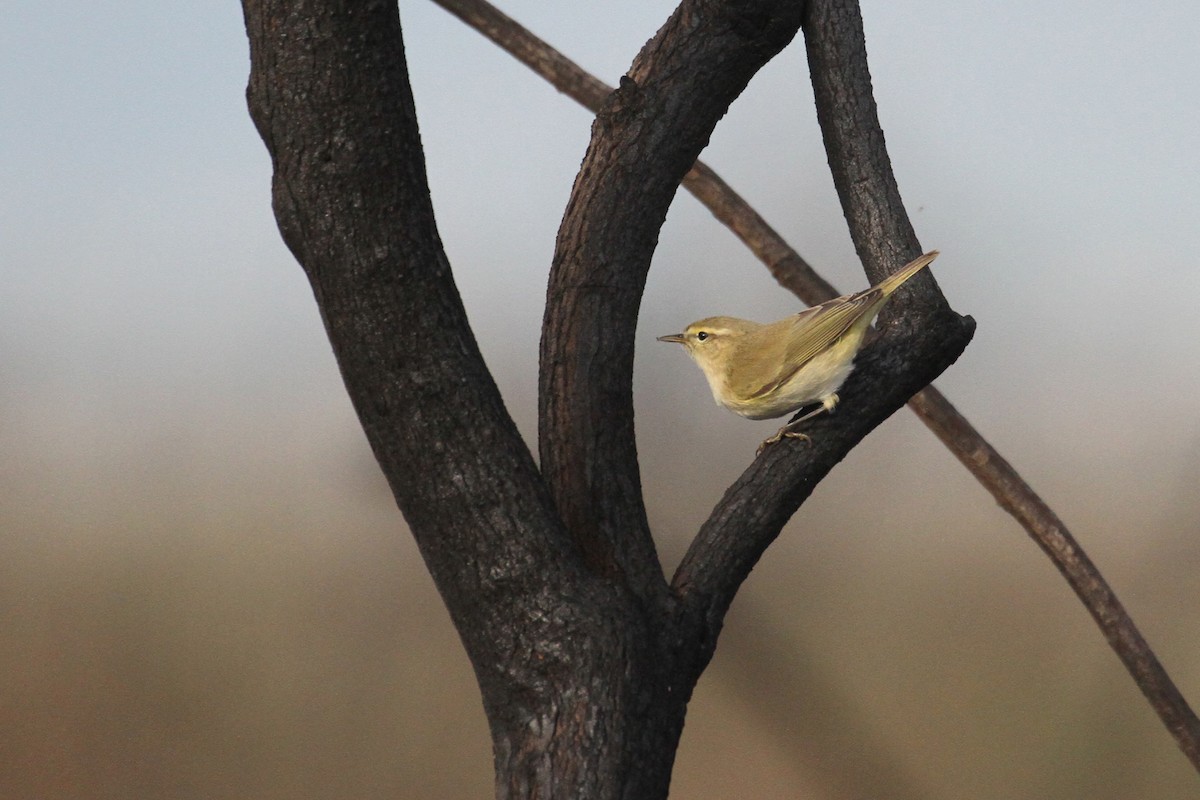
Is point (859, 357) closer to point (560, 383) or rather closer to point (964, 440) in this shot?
point (560, 383)

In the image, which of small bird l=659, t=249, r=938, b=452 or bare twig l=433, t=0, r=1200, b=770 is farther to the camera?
bare twig l=433, t=0, r=1200, b=770

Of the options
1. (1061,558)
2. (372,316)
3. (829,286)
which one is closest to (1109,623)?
(1061,558)

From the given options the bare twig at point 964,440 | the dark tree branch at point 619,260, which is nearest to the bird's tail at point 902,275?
the dark tree branch at point 619,260

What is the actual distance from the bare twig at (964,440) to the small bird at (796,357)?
29.9 inches

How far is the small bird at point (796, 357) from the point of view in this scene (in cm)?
236

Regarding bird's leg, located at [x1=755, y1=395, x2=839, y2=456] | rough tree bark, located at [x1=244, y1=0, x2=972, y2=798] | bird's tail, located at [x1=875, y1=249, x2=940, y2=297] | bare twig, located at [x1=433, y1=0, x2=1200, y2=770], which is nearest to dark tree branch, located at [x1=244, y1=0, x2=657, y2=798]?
rough tree bark, located at [x1=244, y1=0, x2=972, y2=798]

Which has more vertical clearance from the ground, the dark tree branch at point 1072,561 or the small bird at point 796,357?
the small bird at point 796,357

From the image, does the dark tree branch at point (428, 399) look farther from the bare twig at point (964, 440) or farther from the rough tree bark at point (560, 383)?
the bare twig at point (964, 440)

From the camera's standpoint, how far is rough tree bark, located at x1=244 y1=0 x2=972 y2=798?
1847mm

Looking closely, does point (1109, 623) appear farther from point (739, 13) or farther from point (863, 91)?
point (739, 13)

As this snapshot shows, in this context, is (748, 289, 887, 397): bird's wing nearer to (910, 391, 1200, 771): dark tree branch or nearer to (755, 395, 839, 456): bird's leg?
(755, 395, 839, 456): bird's leg

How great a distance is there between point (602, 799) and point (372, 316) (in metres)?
0.99

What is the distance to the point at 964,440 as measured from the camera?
3363 millimetres

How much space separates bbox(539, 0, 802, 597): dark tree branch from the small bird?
1.08 feet
